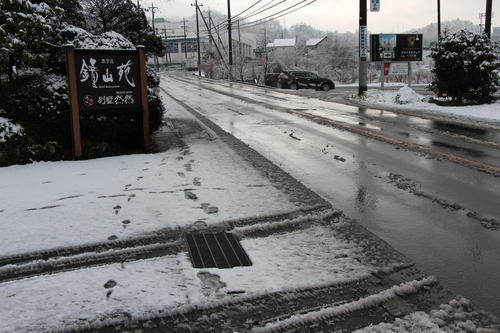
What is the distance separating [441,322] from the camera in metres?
2.93

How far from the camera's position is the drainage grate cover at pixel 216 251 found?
3914mm

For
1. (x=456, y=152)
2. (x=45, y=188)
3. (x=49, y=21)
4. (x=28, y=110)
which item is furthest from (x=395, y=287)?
(x=49, y=21)

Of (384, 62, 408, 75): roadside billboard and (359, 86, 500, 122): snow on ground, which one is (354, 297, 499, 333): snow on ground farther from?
(384, 62, 408, 75): roadside billboard

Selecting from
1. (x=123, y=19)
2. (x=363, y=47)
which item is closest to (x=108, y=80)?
(x=123, y=19)

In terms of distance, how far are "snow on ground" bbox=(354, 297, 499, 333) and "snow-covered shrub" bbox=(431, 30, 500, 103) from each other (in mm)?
15181

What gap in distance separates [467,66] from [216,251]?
1524 cm

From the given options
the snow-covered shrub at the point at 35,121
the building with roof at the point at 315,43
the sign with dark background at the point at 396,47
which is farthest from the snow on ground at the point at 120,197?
the building with roof at the point at 315,43

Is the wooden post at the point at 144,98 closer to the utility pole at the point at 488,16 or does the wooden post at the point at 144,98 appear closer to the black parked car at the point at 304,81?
the utility pole at the point at 488,16

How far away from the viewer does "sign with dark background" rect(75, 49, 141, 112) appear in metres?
8.29

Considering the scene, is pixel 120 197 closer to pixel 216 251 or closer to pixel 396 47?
pixel 216 251

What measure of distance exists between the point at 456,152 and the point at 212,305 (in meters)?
6.87

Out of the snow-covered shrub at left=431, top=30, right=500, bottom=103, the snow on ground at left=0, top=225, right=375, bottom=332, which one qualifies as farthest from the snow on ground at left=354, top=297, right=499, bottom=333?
the snow-covered shrub at left=431, top=30, right=500, bottom=103

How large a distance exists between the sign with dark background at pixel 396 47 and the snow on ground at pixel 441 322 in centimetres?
2281

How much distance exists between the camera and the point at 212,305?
126 inches
